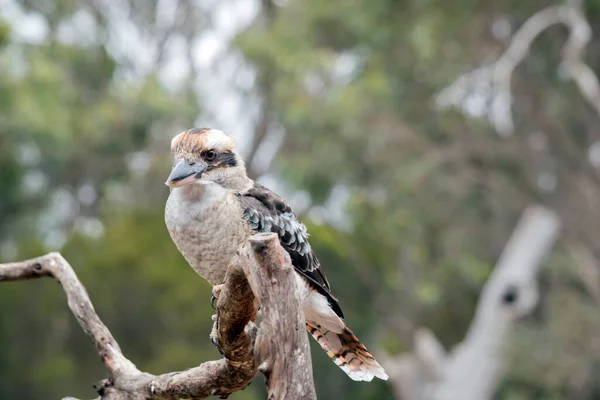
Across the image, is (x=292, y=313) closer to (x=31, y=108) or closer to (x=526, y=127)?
(x=31, y=108)

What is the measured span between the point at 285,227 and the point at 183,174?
0.47 meters

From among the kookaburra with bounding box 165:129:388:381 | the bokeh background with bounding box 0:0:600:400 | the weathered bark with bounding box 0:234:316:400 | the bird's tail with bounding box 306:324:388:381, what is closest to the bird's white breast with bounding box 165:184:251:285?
the kookaburra with bounding box 165:129:388:381

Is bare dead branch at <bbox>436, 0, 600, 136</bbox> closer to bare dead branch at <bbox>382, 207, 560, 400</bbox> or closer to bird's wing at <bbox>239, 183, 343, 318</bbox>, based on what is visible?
bare dead branch at <bbox>382, 207, 560, 400</bbox>

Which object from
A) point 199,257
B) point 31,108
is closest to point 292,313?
point 199,257

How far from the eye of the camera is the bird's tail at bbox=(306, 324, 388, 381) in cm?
334

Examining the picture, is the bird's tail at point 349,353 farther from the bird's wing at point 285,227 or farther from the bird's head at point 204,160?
the bird's head at point 204,160

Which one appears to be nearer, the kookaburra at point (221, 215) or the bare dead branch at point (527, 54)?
the kookaburra at point (221, 215)

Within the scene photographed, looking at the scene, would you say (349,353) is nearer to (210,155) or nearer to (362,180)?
(210,155)

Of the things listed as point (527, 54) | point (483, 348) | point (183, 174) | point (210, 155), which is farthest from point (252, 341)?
point (527, 54)

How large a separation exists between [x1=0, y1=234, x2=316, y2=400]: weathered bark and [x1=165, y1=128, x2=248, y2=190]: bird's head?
49 centimetres

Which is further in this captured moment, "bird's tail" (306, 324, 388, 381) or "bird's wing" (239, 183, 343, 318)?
"bird's tail" (306, 324, 388, 381)

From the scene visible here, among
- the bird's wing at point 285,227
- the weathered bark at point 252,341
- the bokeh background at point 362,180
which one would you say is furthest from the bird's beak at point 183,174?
the bokeh background at point 362,180

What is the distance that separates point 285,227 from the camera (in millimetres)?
3279

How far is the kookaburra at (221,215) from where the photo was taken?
9.90 ft
